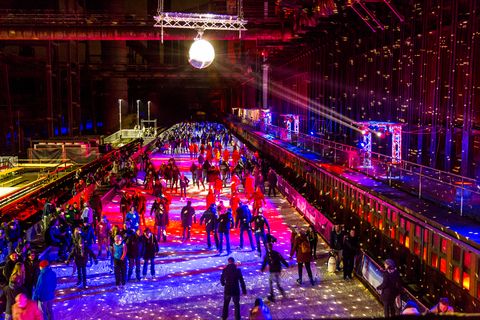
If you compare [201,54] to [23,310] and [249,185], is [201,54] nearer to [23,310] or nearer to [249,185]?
[249,185]

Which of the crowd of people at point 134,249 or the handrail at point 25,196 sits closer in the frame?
the crowd of people at point 134,249

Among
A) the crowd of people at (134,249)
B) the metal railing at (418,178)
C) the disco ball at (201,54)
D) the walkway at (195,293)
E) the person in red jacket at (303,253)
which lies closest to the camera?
the crowd of people at (134,249)

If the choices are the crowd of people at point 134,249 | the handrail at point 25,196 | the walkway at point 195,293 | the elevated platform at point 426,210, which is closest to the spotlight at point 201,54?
the crowd of people at point 134,249

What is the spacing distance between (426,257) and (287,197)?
1179cm

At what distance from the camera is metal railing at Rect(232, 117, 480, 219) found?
10.3 meters

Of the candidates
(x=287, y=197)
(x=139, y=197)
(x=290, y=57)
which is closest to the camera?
(x=139, y=197)

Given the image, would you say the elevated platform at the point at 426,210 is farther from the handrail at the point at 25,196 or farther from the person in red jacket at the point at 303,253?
the handrail at the point at 25,196

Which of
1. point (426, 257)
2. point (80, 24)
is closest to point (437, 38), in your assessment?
point (426, 257)

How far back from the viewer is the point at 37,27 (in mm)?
28109

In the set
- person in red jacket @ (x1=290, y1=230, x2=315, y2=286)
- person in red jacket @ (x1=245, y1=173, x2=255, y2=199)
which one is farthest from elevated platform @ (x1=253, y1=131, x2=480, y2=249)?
person in red jacket @ (x1=245, y1=173, x2=255, y2=199)

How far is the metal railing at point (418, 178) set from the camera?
405 inches

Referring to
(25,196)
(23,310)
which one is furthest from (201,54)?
(23,310)

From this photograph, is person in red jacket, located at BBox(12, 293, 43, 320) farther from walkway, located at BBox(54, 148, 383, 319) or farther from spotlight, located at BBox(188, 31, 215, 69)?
spotlight, located at BBox(188, 31, 215, 69)

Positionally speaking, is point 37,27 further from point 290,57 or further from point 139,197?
point 290,57
